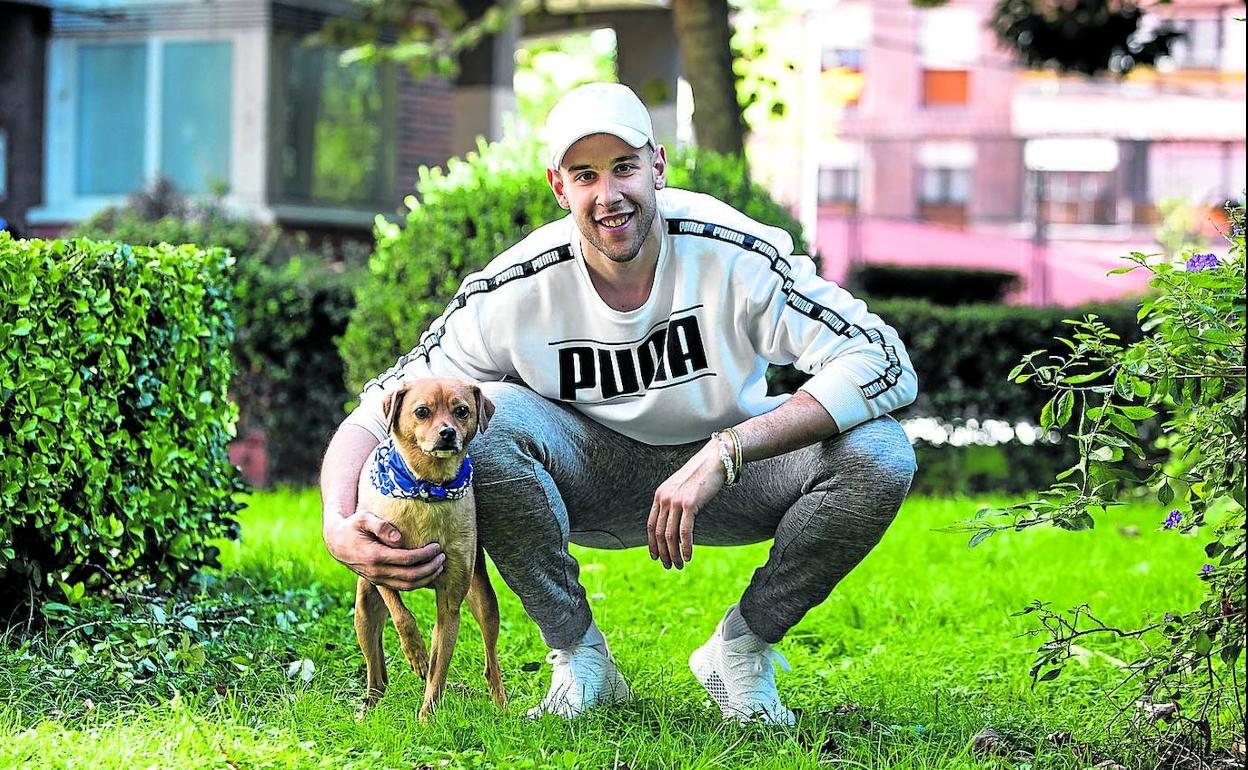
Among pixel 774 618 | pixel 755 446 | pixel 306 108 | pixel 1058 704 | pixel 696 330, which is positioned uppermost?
pixel 306 108

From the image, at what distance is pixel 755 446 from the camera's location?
3.72 meters

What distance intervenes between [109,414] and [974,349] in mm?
5861

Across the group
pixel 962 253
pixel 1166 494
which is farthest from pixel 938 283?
pixel 1166 494

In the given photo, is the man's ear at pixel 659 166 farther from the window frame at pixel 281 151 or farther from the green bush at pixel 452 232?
the window frame at pixel 281 151

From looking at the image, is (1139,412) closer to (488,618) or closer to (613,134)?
(613,134)

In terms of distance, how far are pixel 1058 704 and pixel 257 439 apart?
5.84m

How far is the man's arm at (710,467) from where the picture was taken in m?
3.61

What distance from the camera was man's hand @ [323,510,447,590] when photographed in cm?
350

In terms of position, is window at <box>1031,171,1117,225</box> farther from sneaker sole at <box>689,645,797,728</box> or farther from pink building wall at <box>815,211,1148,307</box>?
sneaker sole at <box>689,645,797,728</box>

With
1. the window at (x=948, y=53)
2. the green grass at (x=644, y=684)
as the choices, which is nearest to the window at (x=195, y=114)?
the green grass at (x=644, y=684)

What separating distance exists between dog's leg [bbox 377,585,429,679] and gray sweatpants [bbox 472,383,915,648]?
0.87ft

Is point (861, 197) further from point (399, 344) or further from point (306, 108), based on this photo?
point (399, 344)

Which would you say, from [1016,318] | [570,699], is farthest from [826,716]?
[1016,318]

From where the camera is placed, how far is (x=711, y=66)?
9.65 m
